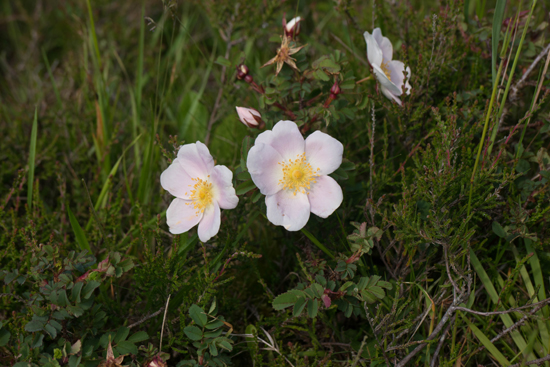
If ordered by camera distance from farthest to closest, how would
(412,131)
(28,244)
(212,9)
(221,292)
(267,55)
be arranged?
1. (267,55)
2. (212,9)
3. (412,131)
4. (221,292)
5. (28,244)

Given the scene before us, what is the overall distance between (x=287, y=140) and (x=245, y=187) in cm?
21

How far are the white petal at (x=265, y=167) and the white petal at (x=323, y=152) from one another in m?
0.11

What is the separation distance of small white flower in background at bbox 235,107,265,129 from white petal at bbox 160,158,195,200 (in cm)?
28

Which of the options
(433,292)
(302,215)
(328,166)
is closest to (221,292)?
(302,215)

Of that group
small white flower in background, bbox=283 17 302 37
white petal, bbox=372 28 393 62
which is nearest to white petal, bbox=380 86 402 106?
white petal, bbox=372 28 393 62

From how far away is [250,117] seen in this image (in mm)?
1537

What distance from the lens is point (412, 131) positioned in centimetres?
186

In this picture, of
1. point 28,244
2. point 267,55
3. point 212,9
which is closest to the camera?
point 28,244

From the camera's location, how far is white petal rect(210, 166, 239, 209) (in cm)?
137

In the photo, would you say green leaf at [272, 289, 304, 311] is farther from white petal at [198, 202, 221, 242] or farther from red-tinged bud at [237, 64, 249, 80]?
red-tinged bud at [237, 64, 249, 80]

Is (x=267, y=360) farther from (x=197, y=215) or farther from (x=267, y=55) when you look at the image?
(x=267, y=55)

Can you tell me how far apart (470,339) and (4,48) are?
3664 mm

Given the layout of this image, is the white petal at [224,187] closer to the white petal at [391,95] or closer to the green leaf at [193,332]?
the green leaf at [193,332]

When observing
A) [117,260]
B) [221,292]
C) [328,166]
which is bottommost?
[221,292]
